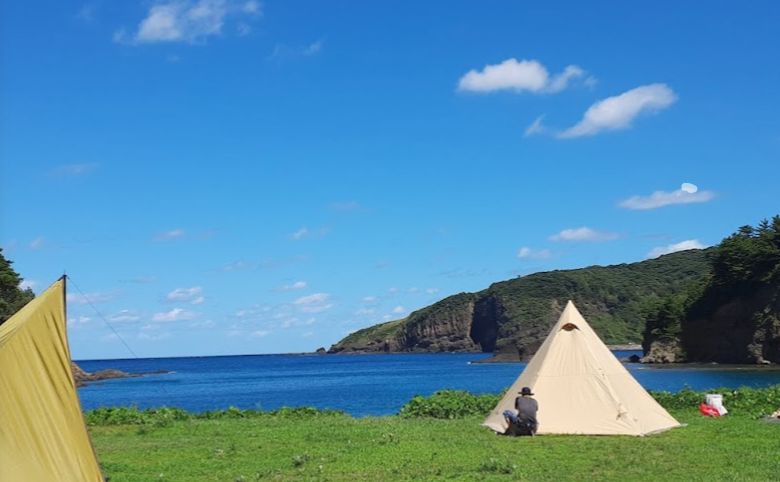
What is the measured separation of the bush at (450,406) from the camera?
98.1 ft

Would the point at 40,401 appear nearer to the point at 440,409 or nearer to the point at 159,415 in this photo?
the point at 159,415

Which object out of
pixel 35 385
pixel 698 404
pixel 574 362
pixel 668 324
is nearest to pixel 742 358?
pixel 668 324

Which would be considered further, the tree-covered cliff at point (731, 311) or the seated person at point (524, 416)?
the tree-covered cliff at point (731, 311)

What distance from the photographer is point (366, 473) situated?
667 inches

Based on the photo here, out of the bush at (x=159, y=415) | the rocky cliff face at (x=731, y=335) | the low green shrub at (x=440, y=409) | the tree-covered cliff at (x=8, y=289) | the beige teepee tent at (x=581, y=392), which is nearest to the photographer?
the beige teepee tent at (x=581, y=392)

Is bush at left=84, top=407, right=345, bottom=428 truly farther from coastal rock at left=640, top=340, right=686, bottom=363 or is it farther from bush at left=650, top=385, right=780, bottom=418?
coastal rock at left=640, top=340, right=686, bottom=363

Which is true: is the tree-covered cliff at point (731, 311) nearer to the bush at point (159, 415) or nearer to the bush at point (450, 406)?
the bush at point (450, 406)

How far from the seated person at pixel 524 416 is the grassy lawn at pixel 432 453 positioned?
59 cm

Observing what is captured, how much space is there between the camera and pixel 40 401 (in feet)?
43.4

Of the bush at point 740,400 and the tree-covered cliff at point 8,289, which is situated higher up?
the tree-covered cliff at point 8,289

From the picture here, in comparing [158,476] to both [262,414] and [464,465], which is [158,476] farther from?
[262,414]

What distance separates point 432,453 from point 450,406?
36.2 feet

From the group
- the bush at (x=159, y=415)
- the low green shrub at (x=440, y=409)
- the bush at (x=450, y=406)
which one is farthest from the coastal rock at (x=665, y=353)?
the bush at (x=159, y=415)

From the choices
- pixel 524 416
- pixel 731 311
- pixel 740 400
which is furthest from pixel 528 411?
pixel 731 311
